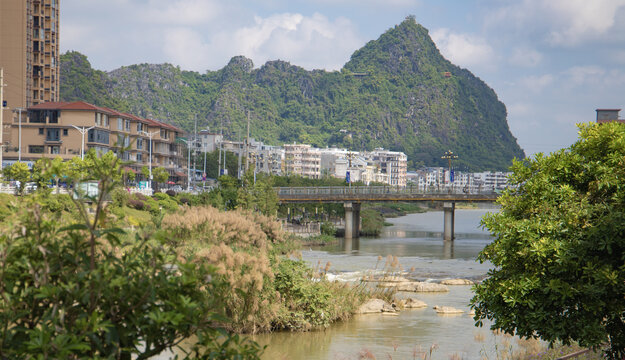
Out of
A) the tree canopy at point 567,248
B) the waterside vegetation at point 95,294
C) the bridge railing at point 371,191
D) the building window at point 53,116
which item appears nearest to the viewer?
the waterside vegetation at point 95,294

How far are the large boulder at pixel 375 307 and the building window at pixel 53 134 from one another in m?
72.2

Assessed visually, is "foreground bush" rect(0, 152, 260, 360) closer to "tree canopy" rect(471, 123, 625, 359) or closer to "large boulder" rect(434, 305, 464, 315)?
"tree canopy" rect(471, 123, 625, 359)

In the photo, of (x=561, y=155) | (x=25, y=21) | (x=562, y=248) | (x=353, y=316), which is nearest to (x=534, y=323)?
(x=562, y=248)

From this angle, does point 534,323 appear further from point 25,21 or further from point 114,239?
point 25,21

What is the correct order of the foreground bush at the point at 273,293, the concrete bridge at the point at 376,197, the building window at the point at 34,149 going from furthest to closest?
the building window at the point at 34,149 < the concrete bridge at the point at 376,197 < the foreground bush at the point at 273,293

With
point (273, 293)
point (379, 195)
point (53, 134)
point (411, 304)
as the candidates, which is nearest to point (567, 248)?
point (273, 293)

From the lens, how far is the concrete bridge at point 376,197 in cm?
8744

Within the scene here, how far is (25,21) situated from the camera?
4063 inches

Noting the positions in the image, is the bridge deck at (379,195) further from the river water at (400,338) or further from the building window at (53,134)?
the river water at (400,338)

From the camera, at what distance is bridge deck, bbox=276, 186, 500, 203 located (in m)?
87.9

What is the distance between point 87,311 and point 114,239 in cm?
65

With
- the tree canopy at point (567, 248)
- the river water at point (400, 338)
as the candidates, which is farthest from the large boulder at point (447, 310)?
the tree canopy at point (567, 248)

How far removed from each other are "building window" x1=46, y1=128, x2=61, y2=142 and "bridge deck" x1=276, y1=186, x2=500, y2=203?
29.7 meters

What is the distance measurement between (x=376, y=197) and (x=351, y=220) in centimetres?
443
